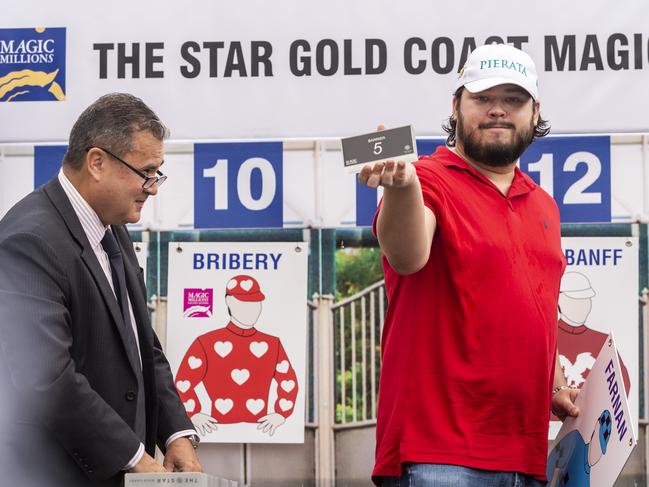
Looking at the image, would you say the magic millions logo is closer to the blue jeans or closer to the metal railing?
the metal railing

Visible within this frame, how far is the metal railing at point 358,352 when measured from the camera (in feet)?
11.5

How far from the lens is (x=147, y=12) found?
316 centimetres

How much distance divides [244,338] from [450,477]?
161 centimetres

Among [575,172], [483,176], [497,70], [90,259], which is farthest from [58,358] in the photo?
[575,172]

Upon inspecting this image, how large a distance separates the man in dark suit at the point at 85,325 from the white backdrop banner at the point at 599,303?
1.61 m

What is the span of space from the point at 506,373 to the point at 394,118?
1313mm

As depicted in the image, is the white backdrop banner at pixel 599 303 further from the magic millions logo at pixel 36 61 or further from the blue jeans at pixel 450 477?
the magic millions logo at pixel 36 61

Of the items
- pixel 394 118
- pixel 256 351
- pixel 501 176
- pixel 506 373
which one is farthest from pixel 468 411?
pixel 256 351

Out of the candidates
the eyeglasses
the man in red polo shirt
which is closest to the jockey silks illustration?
the eyeglasses

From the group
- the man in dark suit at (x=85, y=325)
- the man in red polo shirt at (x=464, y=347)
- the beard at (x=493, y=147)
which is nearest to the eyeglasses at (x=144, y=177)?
the man in dark suit at (x=85, y=325)

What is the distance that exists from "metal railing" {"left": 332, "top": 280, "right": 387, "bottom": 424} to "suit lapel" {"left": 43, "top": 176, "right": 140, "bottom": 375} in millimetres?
1405

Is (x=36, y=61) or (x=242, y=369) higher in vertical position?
(x=36, y=61)

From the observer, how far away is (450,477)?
195 centimetres

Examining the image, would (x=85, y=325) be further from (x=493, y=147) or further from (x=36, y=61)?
(x=36, y=61)
